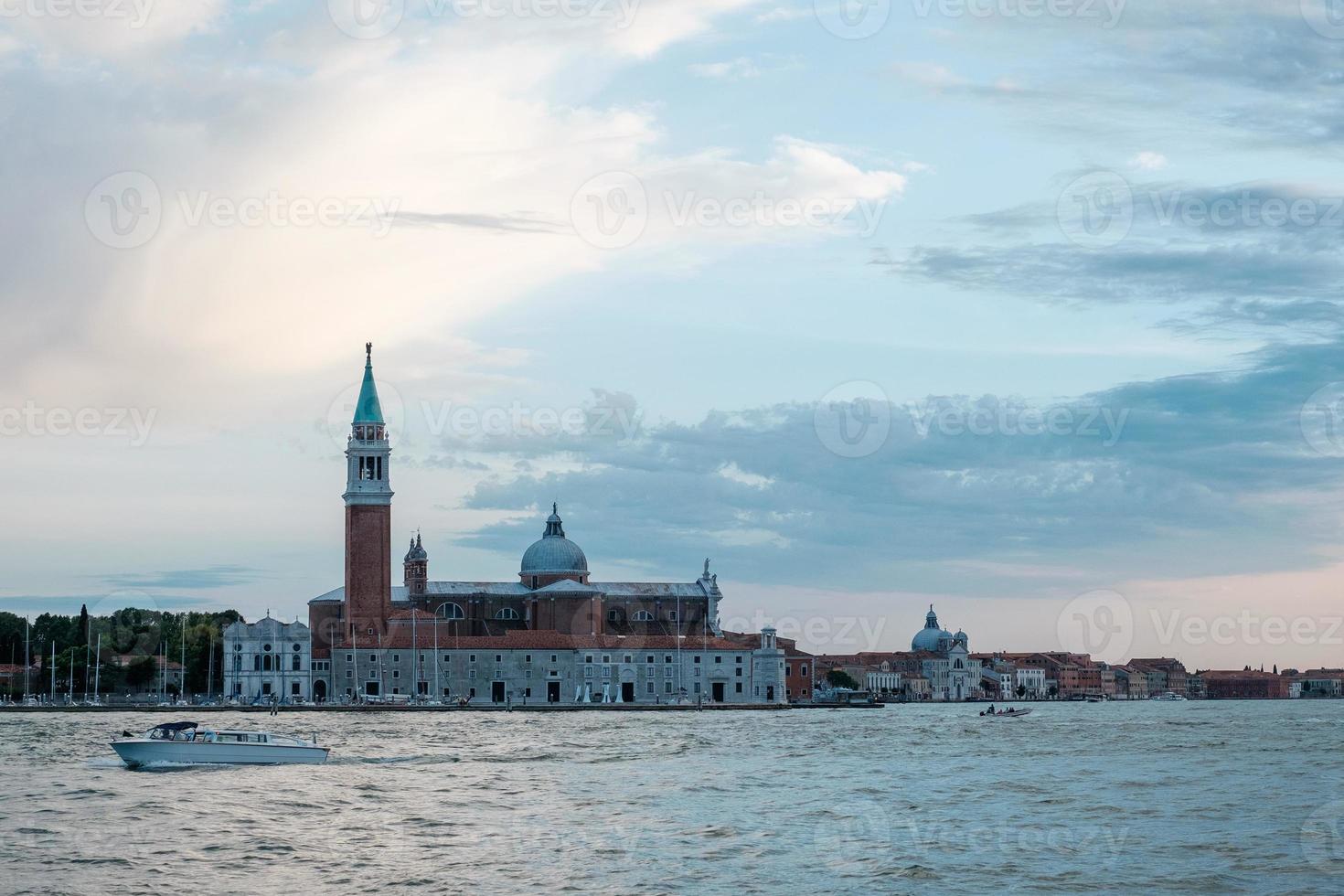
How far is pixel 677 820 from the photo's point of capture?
33.6m

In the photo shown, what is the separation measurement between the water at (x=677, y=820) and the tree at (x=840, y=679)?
377ft

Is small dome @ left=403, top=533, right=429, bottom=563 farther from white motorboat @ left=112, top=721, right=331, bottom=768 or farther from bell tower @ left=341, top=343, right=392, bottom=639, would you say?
white motorboat @ left=112, top=721, right=331, bottom=768

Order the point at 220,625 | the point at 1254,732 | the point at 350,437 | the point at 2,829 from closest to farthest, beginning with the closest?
1. the point at 2,829
2. the point at 1254,732
3. the point at 350,437
4. the point at 220,625

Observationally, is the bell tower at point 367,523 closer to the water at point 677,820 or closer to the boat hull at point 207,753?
the water at point 677,820

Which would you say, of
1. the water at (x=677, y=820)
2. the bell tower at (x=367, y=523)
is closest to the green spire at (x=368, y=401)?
the bell tower at (x=367, y=523)

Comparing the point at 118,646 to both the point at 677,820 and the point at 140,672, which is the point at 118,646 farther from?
the point at 677,820

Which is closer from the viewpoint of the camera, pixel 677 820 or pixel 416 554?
pixel 677 820

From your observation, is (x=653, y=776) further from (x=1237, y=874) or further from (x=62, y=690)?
(x=62, y=690)

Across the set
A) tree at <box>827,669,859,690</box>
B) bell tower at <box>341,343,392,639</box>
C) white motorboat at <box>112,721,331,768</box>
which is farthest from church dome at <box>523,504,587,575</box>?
white motorboat at <box>112,721,331,768</box>

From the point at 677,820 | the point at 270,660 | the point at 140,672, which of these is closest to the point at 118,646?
the point at 140,672

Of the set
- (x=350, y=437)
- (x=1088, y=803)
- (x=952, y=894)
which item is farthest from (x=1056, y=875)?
(x=350, y=437)

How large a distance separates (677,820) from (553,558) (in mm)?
88021

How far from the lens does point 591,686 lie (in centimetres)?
11388

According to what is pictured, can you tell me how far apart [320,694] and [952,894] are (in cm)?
9079
